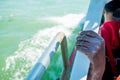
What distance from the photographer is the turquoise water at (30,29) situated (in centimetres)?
324

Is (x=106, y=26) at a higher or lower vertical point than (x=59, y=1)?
higher

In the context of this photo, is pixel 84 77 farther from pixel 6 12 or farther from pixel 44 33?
pixel 6 12

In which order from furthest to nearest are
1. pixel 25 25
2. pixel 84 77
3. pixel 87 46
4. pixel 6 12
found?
1. pixel 6 12
2. pixel 25 25
3. pixel 84 77
4. pixel 87 46

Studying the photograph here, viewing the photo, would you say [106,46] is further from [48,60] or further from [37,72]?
[37,72]

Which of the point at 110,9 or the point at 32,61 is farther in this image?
the point at 32,61

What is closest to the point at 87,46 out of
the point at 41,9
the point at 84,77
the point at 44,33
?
the point at 84,77

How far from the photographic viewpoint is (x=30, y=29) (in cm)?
521

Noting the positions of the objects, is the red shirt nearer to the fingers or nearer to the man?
the man

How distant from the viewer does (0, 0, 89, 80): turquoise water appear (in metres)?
3.24

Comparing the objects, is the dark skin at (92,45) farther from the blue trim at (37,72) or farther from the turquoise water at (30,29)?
the turquoise water at (30,29)

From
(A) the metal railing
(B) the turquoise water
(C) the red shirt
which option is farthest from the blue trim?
(B) the turquoise water

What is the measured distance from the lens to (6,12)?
632 centimetres

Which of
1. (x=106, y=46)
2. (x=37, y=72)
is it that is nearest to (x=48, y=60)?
(x=37, y=72)

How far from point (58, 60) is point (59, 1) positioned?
16.7ft
